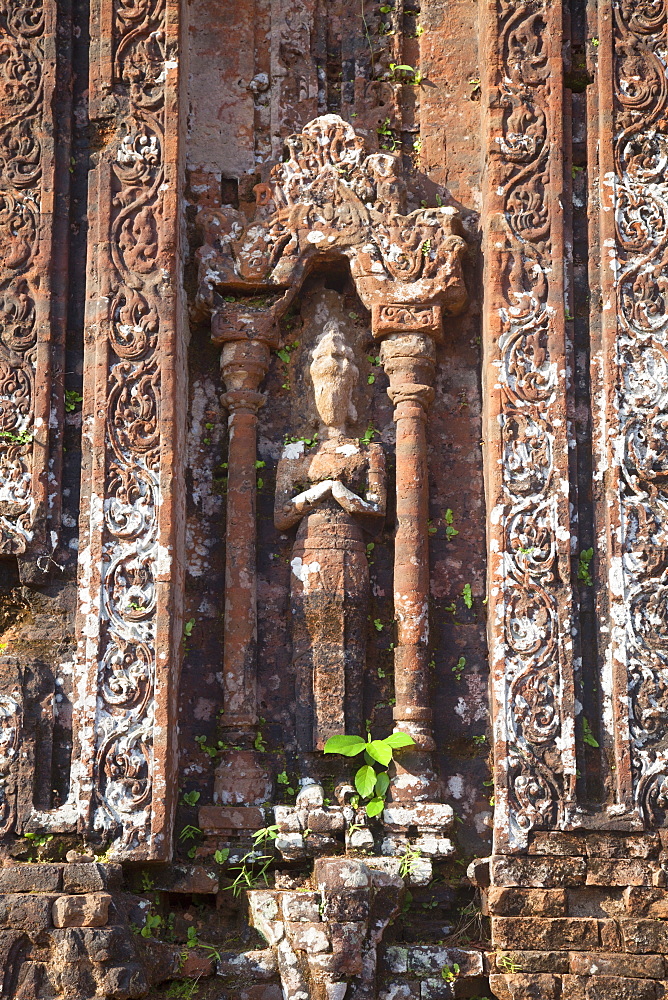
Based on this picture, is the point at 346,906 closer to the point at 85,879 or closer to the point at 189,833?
the point at 189,833

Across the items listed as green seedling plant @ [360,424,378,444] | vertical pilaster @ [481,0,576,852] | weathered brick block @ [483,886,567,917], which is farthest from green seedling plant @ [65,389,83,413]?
weathered brick block @ [483,886,567,917]

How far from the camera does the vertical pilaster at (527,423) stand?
809 centimetres

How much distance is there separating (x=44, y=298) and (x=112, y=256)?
1.65 feet

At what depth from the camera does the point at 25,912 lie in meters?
7.51

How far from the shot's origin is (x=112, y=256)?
8695mm

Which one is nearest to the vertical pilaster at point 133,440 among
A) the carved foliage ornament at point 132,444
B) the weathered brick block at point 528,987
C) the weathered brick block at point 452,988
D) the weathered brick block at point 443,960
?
the carved foliage ornament at point 132,444

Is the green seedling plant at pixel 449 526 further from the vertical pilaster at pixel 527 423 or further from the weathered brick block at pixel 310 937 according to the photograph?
the weathered brick block at pixel 310 937

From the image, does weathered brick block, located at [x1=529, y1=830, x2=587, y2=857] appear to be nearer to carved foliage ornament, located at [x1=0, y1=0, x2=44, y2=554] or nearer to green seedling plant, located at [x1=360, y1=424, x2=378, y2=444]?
green seedling plant, located at [x1=360, y1=424, x2=378, y2=444]

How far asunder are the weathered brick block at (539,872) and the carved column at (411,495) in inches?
33.3

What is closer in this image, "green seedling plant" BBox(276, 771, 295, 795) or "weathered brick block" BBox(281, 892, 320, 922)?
"weathered brick block" BBox(281, 892, 320, 922)

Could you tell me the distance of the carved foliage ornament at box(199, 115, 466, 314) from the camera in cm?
899

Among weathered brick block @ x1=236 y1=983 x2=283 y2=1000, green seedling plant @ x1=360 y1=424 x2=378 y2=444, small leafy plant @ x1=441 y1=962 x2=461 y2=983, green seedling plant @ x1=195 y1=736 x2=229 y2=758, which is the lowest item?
weathered brick block @ x1=236 y1=983 x2=283 y2=1000

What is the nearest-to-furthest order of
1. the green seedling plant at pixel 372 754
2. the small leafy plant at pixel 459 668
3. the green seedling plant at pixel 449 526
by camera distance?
the green seedling plant at pixel 372 754 → the small leafy plant at pixel 459 668 → the green seedling plant at pixel 449 526

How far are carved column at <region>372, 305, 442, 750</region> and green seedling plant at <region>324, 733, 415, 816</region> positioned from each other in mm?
144
